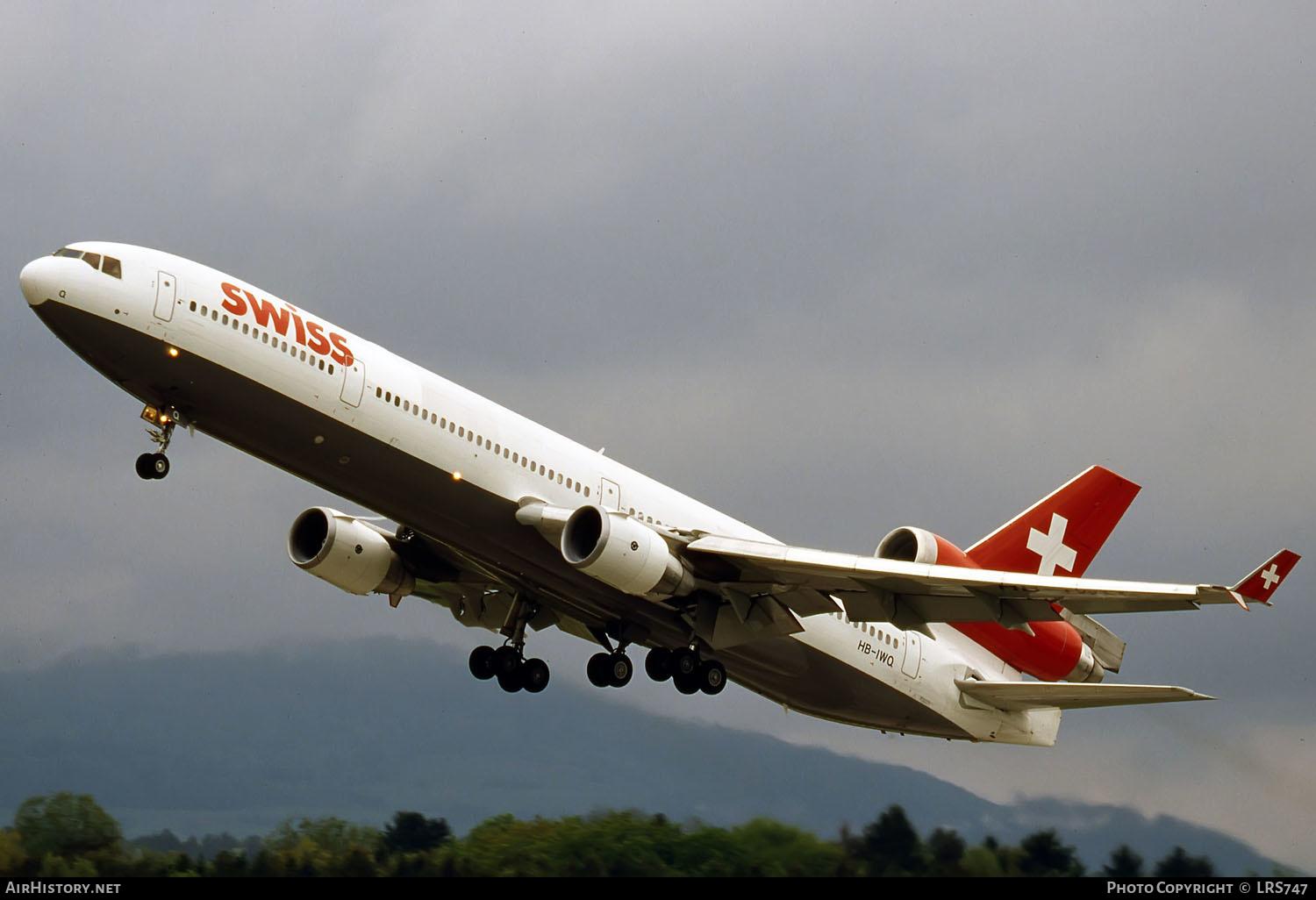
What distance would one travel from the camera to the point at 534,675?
1336 inches

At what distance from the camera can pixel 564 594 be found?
30.5 metres

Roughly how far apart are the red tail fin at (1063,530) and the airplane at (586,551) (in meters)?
0.06

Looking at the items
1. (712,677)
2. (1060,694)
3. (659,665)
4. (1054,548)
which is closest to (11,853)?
(659,665)

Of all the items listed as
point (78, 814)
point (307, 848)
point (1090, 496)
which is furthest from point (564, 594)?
point (1090, 496)

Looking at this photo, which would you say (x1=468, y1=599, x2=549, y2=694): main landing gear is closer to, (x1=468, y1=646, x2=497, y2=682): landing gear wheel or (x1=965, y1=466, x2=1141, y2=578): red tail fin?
(x1=468, y1=646, x2=497, y2=682): landing gear wheel

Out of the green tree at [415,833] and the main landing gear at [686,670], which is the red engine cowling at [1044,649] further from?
the green tree at [415,833]

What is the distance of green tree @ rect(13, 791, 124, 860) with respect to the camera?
2803 cm

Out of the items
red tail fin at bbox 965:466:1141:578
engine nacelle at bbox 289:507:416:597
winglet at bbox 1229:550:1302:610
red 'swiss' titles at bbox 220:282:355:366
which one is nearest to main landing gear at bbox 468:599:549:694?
engine nacelle at bbox 289:507:416:597

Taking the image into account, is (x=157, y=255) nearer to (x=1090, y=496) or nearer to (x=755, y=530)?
(x=755, y=530)

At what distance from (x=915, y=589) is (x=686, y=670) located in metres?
5.24

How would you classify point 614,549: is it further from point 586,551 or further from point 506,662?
point 506,662

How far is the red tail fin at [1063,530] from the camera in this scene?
36.2 meters

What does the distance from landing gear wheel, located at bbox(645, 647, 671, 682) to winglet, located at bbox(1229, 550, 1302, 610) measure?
40.0 ft

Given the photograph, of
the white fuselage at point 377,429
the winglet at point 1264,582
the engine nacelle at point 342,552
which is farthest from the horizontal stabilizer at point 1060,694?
the engine nacelle at point 342,552
